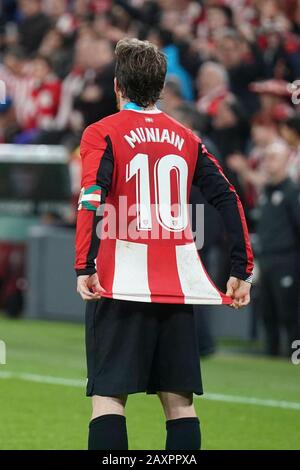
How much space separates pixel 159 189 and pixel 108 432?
103cm

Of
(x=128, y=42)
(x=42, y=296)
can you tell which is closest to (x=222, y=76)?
(x=42, y=296)

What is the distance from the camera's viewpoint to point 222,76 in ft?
47.8

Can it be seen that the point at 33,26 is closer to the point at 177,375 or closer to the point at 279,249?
the point at 279,249

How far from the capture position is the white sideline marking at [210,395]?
916 centimetres

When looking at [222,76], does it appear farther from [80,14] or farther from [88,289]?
[88,289]

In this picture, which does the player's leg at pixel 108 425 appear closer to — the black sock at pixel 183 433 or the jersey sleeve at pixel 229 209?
the black sock at pixel 183 433

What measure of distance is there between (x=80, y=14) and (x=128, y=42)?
14.6m

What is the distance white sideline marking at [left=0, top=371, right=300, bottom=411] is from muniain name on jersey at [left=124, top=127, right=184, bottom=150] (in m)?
3.99

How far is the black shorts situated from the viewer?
526cm

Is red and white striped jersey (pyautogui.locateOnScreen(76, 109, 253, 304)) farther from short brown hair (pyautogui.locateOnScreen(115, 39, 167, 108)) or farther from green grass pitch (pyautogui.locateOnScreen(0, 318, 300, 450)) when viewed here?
green grass pitch (pyautogui.locateOnScreen(0, 318, 300, 450))

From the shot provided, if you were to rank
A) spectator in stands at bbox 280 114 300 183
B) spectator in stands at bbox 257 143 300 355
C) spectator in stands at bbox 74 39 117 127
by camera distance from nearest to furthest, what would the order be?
spectator in stands at bbox 257 143 300 355 < spectator in stands at bbox 280 114 300 183 < spectator in stands at bbox 74 39 117 127

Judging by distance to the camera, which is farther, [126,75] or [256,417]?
[256,417]

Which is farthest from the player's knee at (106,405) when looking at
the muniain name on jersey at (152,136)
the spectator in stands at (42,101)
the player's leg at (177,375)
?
the spectator in stands at (42,101)

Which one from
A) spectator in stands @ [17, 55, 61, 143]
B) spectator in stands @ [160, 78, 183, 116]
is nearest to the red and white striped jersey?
spectator in stands @ [160, 78, 183, 116]
